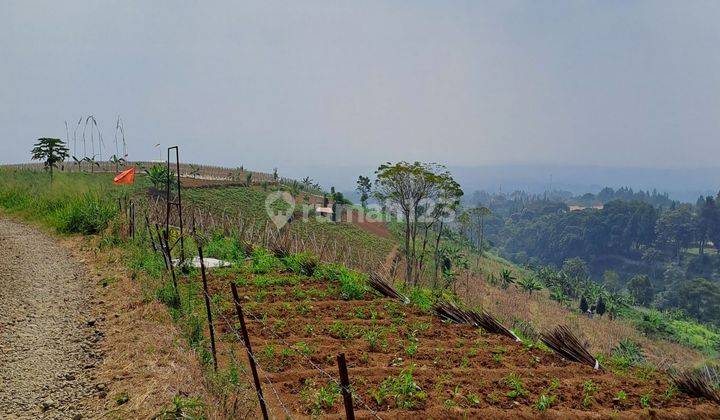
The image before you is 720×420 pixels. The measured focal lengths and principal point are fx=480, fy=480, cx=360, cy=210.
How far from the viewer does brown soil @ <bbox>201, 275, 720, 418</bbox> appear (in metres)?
4.91

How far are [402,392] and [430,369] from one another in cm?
87

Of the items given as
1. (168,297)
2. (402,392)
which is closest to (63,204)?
(168,297)

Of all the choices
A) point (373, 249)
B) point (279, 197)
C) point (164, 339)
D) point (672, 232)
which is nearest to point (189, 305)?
point (164, 339)

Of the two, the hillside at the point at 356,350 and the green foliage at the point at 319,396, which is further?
the hillside at the point at 356,350

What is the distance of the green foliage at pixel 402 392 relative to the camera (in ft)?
15.7

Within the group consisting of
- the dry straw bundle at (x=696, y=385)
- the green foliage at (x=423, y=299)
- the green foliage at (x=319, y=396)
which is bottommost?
the dry straw bundle at (x=696, y=385)

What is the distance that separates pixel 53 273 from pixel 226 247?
17.0ft

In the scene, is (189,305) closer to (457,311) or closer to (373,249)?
(457,311)

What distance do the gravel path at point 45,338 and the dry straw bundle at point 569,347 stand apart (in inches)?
229

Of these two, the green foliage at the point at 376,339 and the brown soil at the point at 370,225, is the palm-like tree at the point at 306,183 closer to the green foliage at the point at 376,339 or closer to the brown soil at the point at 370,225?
the brown soil at the point at 370,225

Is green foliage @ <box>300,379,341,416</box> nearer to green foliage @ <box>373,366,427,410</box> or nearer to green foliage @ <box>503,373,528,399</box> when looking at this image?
green foliage @ <box>373,366,427,410</box>

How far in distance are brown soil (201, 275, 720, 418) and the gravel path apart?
142 cm

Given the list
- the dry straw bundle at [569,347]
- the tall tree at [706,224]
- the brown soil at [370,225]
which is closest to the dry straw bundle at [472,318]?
the dry straw bundle at [569,347]

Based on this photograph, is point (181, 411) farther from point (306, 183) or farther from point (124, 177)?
point (306, 183)
